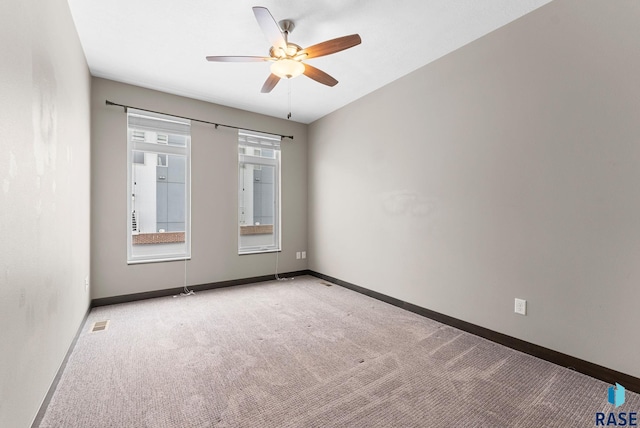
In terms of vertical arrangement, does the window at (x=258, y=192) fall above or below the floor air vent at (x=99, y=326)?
above

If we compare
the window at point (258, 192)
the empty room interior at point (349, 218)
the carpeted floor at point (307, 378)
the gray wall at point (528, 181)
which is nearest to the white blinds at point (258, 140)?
the window at point (258, 192)

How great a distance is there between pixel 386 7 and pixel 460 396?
2831 millimetres

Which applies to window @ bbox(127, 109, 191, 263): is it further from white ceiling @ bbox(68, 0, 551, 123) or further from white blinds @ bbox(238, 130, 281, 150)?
white blinds @ bbox(238, 130, 281, 150)

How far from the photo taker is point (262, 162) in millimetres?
4645

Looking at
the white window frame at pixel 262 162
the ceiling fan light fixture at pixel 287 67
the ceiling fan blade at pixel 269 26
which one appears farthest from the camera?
the white window frame at pixel 262 162

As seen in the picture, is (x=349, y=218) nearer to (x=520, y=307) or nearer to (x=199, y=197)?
(x=199, y=197)

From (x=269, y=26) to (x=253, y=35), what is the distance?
69 centimetres

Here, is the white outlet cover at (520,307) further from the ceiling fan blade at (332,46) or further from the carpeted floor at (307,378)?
the ceiling fan blade at (332,46)

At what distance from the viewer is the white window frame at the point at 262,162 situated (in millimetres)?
4402

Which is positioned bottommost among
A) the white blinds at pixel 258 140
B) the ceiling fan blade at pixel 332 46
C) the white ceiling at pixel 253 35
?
the white blinds at pixel 258 140

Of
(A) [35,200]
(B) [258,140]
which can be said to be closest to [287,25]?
(A) [35,200]

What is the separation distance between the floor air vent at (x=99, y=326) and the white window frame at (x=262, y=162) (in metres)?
1.85

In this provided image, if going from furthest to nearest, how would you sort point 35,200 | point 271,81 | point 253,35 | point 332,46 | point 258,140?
point 258,140 → point 271,81 → point 253,35 → point 332,46 → point 35,200

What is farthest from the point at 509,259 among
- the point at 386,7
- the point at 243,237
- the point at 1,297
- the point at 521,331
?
the point at 243,237
